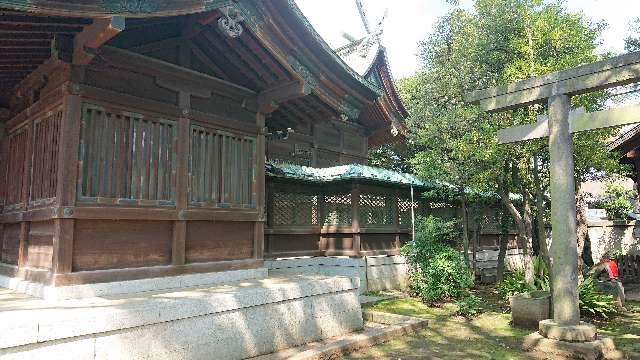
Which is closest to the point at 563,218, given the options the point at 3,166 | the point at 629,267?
the point at 3,166

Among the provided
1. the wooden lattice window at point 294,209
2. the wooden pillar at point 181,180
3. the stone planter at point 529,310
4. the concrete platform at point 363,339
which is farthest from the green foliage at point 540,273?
the wooden pillar at point 181,180

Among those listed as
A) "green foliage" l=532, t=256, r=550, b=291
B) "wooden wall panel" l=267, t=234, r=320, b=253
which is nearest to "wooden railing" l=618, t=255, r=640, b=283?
"green foliage" l=532, t=256, r=550, b=291

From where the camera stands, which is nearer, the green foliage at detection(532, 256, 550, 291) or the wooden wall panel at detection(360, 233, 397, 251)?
the green foliage at detection(532, 256, 550, 291)

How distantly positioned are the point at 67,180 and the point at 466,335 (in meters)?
7.40

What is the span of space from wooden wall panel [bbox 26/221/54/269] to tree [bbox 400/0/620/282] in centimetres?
881

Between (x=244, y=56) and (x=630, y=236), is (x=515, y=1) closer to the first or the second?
(x=244, y=56)

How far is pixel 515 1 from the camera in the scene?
11641mm

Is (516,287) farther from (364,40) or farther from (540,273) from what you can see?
(364,40)

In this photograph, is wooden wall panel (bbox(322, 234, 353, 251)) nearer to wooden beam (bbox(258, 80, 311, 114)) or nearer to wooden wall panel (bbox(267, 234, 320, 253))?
wooden wall panel (bbox(267, 234, 320, 253))

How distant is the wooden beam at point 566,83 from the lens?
7191mm

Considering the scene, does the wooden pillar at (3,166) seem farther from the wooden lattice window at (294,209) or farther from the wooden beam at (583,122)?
the wooden beam at (583,122)

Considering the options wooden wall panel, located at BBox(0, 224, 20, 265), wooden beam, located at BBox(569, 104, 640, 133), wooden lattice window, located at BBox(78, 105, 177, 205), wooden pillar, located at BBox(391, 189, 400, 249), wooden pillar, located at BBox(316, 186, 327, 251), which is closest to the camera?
wooden lattice window, located at BBox(78, 105, 177, 205)

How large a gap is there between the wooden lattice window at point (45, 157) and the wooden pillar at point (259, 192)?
320 cm

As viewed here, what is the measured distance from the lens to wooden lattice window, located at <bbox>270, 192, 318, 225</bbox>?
1203 cm
